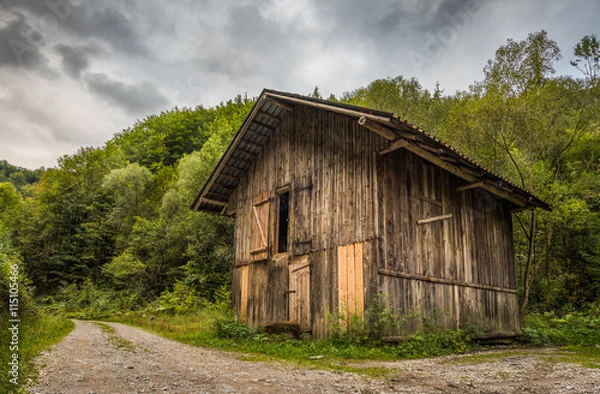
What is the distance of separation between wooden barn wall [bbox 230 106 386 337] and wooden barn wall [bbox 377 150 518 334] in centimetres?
56

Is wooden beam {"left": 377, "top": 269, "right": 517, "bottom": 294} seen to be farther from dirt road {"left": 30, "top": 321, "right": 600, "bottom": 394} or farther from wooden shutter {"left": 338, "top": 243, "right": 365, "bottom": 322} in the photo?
dirt road {"left": 30, "top": 321, "right": 600, "bottom": 394}

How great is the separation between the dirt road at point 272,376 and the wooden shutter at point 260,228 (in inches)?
218

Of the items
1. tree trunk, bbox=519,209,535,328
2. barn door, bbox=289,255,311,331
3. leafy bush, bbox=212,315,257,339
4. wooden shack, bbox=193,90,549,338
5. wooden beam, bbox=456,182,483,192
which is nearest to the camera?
wooden shack, bbox=193,90,549,338

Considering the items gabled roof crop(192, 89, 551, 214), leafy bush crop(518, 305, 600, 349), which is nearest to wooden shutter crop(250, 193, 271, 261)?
gabled roof crop(192, 89, 551, 214)

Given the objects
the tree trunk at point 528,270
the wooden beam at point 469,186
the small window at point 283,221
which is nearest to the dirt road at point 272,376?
the wooden beam at point 469,186

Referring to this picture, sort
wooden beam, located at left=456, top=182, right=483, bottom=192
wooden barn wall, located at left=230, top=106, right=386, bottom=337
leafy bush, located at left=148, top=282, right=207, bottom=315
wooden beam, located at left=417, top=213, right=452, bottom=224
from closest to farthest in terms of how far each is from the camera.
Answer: wooden barn wall, located at left=230, top=106, right=386, bottom=337 < wooden beam, located at left=417, top=213, right=452, bottom=224 < wooden beam, located at left=456, top=182, right=483, bottom=192 < leafy bush, located at left=148, top=282, right=207, bottom=315

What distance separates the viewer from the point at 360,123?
30.5ft

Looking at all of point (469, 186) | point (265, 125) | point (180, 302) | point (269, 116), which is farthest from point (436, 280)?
point (180, 302)

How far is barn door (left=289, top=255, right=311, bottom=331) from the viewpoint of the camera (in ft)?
38.0

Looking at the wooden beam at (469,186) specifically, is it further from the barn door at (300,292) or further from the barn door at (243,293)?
the barn door at (243,293)

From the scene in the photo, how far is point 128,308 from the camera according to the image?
81.5ft

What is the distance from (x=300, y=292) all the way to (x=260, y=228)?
3165 millimetres

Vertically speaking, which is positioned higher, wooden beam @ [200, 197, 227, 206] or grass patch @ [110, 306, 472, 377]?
wooden beam @ [200, 197, 227, 206]

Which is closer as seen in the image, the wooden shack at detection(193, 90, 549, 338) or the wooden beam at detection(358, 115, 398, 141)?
the wooden beam at detection(358, 115, 398, 141)
